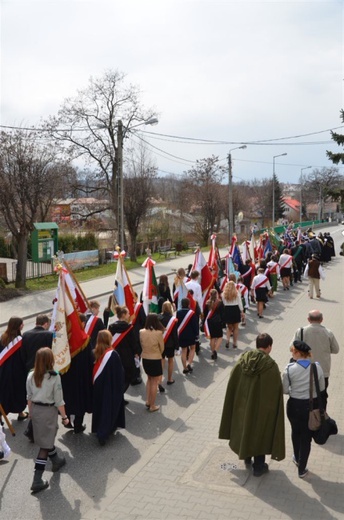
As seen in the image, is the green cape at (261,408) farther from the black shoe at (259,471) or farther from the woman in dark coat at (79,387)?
the woman in dark coat at (79,387)

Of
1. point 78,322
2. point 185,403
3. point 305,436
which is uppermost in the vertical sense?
point 78,322

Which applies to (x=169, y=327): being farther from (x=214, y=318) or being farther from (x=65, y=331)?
(x=65, y=331)

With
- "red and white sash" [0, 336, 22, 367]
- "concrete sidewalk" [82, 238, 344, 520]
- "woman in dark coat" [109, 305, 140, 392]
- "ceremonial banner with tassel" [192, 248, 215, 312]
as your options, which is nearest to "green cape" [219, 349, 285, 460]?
"concrete sidewalk" [82, 238, 344, 520]

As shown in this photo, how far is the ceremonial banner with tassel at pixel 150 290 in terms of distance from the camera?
12.5 metres

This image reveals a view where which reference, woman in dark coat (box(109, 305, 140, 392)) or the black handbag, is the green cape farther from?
woman in dark coat (box(109, 305, 140, 392))

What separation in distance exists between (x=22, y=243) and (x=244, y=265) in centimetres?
1040

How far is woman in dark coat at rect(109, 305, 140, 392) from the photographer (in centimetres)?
898

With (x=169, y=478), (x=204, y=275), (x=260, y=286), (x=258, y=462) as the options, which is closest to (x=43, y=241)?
(x=260, y=286)

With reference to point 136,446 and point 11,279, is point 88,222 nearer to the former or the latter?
Answer: point 11,279

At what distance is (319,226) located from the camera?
82.9 metres

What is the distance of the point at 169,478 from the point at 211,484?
1.58 feet

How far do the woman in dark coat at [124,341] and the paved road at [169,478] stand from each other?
656mm

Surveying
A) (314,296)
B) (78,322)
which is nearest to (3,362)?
(78,322)

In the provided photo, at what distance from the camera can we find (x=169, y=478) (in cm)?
656
